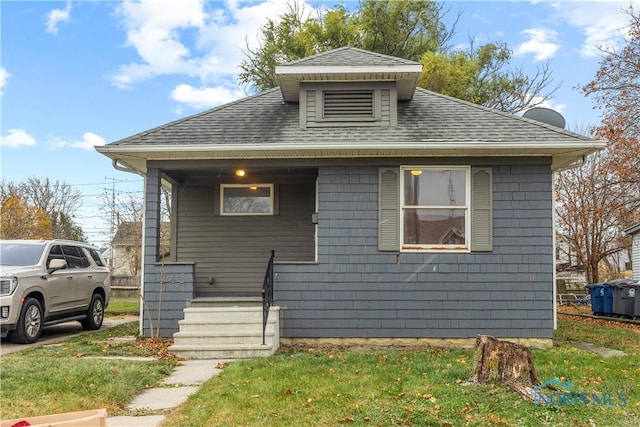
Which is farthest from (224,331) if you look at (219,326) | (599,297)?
(599,297)

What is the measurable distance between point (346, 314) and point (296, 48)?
50.5 feet

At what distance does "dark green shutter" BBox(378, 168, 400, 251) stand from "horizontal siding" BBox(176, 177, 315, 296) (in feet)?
6.34

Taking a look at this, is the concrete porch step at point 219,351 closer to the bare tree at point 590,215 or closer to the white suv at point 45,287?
the white suv at point 45,287

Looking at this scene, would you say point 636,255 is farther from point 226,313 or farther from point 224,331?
point 224,331

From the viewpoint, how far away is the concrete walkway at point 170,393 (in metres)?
3.91

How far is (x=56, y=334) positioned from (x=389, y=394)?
6838 millimetres

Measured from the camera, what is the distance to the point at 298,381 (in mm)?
4949

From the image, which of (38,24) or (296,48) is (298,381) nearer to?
(38,24)

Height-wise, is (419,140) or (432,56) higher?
(432,56)

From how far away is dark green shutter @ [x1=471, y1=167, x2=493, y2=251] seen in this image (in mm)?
7535

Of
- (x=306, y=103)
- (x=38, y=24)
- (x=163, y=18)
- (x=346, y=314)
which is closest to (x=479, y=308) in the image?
(x=346, y=314)

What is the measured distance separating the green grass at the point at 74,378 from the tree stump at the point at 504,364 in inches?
126

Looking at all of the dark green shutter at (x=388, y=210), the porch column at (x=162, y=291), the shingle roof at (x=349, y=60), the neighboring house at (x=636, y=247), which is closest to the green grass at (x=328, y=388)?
the porch column at (x=162, y=291)

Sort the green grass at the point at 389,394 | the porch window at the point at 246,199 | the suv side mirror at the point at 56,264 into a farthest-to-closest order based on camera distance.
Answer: the porch window at the point at 246,199, the suv side mirror at the point at 56,264, the green grass at the point at 389,394
